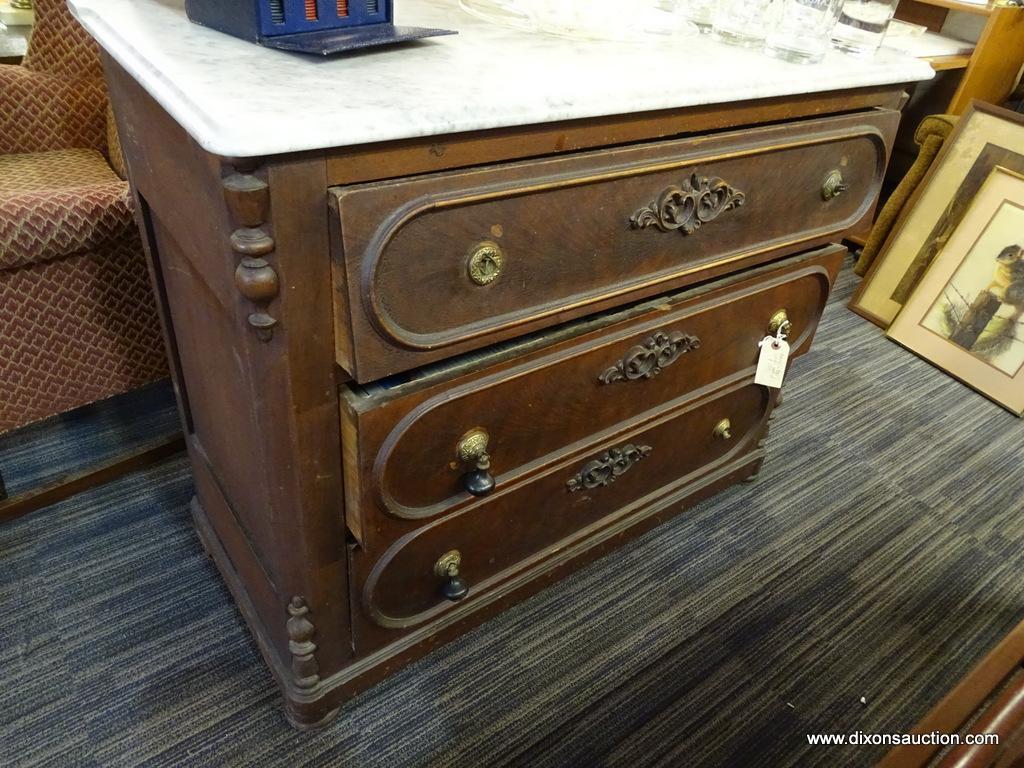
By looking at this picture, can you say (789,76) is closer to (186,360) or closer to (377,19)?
(377,19)

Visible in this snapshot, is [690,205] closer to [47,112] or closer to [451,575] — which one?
[451,575]

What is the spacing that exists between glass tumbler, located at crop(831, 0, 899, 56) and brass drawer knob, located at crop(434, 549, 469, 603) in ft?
2.84

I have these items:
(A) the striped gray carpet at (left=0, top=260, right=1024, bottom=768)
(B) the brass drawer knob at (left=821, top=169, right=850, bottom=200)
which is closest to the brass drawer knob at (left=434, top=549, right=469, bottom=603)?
(A) the striped gray carpet at (left=0, top=260, right=1024, bottom=768)

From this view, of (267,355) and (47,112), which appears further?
(47,112)

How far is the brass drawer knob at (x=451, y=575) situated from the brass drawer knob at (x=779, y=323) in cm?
61

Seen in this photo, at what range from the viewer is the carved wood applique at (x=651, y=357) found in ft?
3.01

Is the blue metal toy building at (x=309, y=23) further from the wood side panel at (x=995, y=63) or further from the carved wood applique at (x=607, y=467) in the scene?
the wood side panel at (x=995, y=63)

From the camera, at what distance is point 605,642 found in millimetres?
1166

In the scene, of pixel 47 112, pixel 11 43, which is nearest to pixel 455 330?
pixel 47 112

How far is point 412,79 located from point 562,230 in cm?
20

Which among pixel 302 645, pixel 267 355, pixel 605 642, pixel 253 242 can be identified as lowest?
pixel 605 642

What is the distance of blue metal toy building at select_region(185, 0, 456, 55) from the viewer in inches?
24.7

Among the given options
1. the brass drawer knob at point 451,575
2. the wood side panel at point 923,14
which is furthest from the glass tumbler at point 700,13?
the wood side panel at point 923,14

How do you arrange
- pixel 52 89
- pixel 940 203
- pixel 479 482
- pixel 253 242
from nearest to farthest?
pixel 253 242 < pixel 479 482 < pixel 52 89 < pixel 940 203
